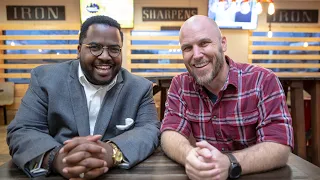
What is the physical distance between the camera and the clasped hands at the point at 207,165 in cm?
105

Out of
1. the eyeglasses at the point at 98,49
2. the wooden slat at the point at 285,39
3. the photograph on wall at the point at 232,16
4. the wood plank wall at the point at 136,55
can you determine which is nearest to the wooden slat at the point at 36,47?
the wood plank wall at the point at 136,55

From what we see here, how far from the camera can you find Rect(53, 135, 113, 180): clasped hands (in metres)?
1.07

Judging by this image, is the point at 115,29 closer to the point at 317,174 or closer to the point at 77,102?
the point at 77,102

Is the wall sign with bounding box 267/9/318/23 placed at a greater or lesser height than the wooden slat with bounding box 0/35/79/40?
greater

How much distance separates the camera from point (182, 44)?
1.56m

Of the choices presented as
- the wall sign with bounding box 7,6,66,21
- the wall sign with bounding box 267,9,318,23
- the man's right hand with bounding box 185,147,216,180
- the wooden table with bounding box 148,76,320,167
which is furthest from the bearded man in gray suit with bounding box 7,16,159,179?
the wall sign with bounding box 267,9,318,23

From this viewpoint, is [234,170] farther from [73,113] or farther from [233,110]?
[73,113]

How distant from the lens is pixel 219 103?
1532 mm

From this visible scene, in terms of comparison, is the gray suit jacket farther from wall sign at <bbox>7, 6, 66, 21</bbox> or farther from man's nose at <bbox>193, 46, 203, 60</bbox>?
wall sign at <bbox>7, 6, 66, 21</bbox>

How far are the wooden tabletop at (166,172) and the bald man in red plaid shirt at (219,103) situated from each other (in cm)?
9

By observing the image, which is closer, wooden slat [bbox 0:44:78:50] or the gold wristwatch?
the gold wristwatch

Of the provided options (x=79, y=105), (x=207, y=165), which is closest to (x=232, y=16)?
(x=79, y=105)

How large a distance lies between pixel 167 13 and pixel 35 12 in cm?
293

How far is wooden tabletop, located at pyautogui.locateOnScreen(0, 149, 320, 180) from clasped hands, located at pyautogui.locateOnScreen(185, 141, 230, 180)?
0.18 ft
